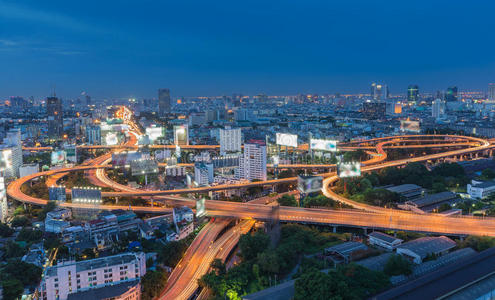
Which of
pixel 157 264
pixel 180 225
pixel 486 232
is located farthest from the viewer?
pixel 180 225

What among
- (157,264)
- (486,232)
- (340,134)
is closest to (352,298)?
(157,264)

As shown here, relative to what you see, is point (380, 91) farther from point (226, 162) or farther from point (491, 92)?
point (226, 162)

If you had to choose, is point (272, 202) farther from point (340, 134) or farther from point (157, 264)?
point (340, 134)

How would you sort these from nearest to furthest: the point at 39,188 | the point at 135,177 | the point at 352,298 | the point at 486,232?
the point at 352,298, the point at 486,232, the point at 39,188, the point at 135,177

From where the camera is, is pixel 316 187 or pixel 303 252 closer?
pixel 303 252

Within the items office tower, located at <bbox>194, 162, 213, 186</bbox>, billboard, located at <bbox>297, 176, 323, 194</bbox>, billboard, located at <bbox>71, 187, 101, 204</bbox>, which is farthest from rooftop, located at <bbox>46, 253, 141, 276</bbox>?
office tower, located at <bbox>194, 162, 213, 186</bbox>

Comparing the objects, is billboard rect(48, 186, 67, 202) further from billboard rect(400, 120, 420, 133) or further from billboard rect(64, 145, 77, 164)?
billboard rect(400, 120, 420, 133)
